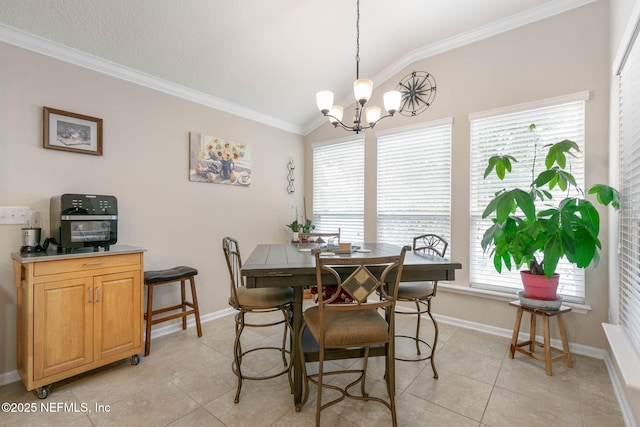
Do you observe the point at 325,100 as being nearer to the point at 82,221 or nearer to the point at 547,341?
the point at 82,221

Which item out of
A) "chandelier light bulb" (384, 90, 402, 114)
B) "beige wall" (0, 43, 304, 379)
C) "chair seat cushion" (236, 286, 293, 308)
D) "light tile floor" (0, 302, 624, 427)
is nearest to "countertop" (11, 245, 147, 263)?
"beige wall" (0, 43, 304, 379)

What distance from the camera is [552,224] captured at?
2156mm

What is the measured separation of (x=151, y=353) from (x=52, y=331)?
0.82 metres

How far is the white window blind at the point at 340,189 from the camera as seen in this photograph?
4.09 meters

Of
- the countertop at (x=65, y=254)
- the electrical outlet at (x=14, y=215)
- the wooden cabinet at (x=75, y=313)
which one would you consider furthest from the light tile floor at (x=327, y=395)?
the electrical outlet at (x=14, y=215)

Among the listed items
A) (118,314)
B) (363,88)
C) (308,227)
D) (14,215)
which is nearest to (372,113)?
(363,88)

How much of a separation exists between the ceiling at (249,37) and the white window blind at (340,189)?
0.93 meters

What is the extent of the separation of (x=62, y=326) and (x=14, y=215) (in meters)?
0.92

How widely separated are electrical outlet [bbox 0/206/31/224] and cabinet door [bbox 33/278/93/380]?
2.05ft

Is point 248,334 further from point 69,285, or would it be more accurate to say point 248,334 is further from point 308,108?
point 308,108

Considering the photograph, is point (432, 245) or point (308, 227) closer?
point (432, 245)

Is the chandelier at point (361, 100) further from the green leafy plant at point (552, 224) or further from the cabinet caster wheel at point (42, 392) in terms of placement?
the cabinet caster wheel at point (42, 392)

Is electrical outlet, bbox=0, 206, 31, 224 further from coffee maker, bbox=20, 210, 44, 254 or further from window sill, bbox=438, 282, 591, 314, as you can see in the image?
window sill, bbox=438, 282, 591, 314

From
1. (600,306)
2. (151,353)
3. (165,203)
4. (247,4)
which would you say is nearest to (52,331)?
(151,353)
